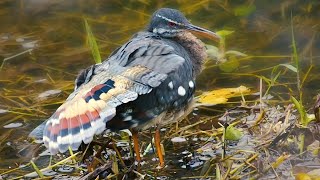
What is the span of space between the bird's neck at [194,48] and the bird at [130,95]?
0.15 ft

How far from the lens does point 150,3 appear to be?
27.8 ft

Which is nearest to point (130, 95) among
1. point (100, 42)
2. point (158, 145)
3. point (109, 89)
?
point (109, 89)

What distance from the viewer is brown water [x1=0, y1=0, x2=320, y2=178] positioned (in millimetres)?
6387

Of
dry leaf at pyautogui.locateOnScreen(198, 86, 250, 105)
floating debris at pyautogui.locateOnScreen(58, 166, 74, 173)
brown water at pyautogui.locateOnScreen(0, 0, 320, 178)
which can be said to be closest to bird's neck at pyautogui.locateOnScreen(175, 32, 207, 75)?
dry leaf at pyautogui.locateOnScreen(198, 86, 250, 105)

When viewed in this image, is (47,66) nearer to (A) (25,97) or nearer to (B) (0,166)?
(A) (25,97)

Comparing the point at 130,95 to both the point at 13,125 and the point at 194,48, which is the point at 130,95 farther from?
the point at 13,125

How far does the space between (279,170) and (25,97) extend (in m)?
2.48

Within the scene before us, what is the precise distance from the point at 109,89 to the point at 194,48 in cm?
108

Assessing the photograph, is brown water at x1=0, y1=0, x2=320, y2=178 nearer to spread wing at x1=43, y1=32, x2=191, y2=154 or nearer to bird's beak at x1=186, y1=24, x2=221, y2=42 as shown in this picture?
bird's beak at x1=186, y1=24, x2=221, y2=42

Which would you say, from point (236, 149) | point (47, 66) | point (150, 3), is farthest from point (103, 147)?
point (150, 3)

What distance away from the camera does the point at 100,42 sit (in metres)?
7.61

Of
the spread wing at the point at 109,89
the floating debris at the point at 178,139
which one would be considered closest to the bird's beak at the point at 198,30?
the spread wing at the point at 109,89

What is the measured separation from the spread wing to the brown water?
0.95m

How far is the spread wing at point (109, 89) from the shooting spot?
457 cm
